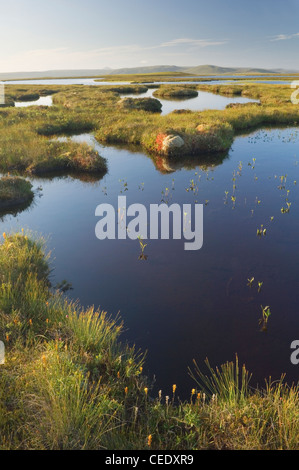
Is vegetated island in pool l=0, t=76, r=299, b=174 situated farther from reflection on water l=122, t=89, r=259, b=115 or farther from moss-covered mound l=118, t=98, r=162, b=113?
reflection on water l=122, t=89, r=259, b=115

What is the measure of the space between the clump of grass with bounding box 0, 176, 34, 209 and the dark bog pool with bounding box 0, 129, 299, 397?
0.71m

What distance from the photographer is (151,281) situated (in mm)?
8180

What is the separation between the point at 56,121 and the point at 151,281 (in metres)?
27.4

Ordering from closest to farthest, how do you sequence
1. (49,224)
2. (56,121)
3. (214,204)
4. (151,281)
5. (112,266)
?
(151,281) < (112,266) < (49,224) < (214,204) < (56,121)

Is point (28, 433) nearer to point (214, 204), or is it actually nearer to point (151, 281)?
point (151, 281)

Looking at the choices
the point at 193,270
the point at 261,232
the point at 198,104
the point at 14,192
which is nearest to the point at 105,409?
the point at 193,270

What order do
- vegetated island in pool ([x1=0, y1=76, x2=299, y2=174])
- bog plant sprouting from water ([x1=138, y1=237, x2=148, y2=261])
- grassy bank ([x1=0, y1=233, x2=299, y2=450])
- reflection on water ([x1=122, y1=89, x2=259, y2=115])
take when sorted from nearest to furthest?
1. grassy bank ([x1=0, y1=233, x2=299, y2=450])
2. bog plant sprouting from water ([x1=138, y1=237, x2=148, y2=261])
3. vegetated island in pool ([x1=0, y1=76, x2=299, y2=174])
4. reflection on water ([x1=122, y1=89, x2=259, y2=115])

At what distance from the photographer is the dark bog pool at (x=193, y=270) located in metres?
6.03

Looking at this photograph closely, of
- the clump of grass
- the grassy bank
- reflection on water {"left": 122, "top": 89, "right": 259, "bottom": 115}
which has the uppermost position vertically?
reflection on water {"left": 122, "top": 89, "right": 259, "bottom": 115}

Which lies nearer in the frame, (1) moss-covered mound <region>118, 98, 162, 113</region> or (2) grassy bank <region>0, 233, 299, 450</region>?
(2) grassy bank <region>0, 233, 299, 450</region>

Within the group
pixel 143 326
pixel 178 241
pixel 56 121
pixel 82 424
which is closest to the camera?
pixel 82 424

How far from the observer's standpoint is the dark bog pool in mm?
6031

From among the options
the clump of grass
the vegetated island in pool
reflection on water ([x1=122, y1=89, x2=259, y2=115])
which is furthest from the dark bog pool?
reflection on water ([x1=122, y1=89, x2=259, y2=115])

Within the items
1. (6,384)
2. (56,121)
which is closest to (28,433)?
(6,384)
